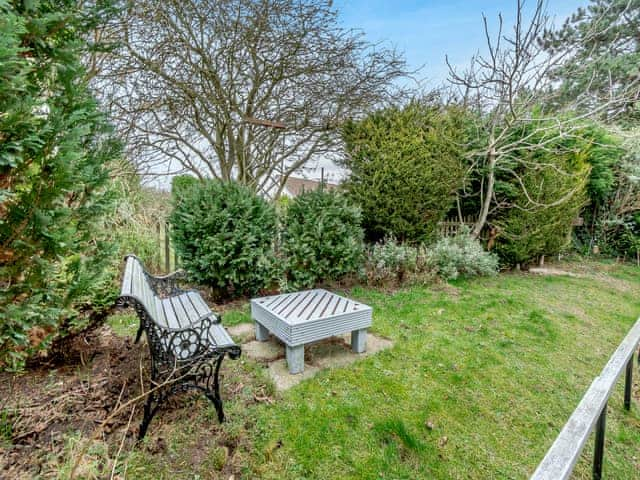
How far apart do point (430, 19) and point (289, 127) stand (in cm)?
A: 376

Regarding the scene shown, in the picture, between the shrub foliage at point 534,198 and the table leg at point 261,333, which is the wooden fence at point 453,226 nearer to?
the shrub foliage at point 534,198

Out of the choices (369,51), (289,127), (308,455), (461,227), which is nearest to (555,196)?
(461,227)

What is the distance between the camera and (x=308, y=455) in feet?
6.51

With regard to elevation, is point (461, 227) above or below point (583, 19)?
below

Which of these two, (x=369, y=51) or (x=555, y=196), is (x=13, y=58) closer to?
(x=369, y=51)

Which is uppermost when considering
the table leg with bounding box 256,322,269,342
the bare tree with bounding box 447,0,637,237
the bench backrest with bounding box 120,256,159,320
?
the bare tree with bounding box 447,0,637,237

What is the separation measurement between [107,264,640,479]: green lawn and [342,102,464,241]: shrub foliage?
214cm

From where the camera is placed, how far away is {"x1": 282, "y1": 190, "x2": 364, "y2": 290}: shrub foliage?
4.86m

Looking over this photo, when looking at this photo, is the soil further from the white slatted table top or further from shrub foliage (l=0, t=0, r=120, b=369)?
the white slatted table top

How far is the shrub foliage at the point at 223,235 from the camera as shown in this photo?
4.36 metres

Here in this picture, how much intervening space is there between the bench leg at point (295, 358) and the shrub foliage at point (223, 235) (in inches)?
74.8

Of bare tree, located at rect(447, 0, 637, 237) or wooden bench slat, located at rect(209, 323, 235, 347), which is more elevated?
bare tree, located at rect(447, 0, 637, 237)

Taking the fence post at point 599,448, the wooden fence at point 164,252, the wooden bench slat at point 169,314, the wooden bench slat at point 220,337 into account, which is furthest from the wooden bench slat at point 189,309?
the fence post at point 599,448

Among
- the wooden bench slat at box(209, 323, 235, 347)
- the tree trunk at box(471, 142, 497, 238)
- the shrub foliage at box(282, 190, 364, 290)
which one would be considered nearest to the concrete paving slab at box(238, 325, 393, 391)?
the wooden bench slat at box(209, 323, 235, 347)
